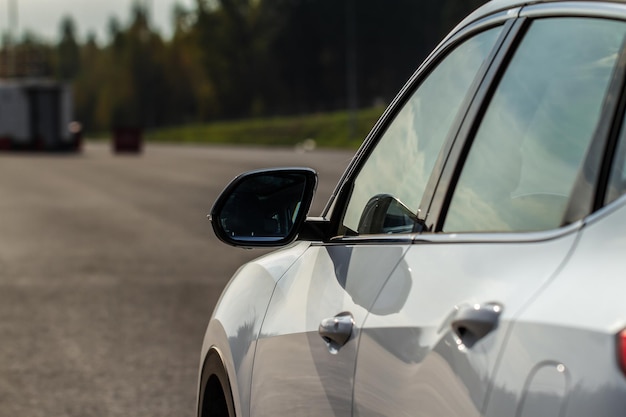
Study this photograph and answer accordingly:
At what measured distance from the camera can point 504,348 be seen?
2.04m

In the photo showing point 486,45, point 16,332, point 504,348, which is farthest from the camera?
point 16,332

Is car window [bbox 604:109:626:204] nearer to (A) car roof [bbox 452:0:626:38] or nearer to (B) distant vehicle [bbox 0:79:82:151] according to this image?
(A) car roof [bbox 452:0:626:38]

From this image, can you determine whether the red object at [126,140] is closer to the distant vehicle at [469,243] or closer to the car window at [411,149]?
the distant vehicle at [469,243]

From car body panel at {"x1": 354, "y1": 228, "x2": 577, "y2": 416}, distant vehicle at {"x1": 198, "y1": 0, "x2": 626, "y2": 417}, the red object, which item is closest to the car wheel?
distant vehicle at {"x1": 198, "y1": 0, "x2": 626, "y2": 417}

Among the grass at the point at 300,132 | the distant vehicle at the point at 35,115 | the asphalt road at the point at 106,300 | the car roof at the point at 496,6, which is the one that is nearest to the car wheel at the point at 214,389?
the car roof at the point at 496,6

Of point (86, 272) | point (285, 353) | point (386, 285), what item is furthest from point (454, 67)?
point (86, 272)

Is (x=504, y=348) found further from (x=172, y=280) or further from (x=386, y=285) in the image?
(x=172, y=280)

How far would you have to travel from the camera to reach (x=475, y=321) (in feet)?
7.07

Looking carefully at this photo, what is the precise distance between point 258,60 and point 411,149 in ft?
441

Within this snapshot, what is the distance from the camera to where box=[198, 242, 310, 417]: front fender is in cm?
361

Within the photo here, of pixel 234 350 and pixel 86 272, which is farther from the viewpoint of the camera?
pixel 86 272

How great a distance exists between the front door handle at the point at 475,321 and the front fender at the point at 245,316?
131 centimetres

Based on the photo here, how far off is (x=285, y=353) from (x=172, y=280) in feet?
33.0

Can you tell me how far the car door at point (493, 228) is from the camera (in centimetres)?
211
